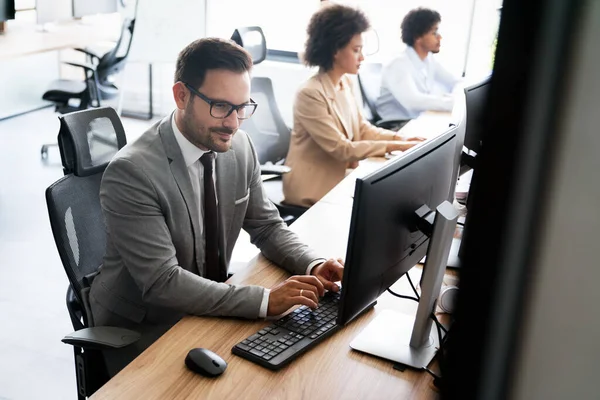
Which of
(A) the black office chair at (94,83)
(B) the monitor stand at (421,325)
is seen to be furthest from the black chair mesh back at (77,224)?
(A) the black office chair at (94,83)

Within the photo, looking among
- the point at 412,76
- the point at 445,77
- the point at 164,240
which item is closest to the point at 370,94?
the point at 412,76

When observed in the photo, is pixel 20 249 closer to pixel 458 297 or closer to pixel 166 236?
pixel 166 236

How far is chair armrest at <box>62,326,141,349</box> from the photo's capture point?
56.8 inches

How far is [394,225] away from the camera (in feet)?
4.23

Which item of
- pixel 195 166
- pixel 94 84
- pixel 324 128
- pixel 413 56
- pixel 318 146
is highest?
pixel 413 56

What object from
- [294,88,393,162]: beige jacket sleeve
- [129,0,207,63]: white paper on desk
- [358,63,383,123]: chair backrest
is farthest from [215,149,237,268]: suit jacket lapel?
[129,0,207,63]: white paper on desk

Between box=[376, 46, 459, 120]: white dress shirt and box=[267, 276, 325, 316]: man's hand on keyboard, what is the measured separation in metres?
2.68

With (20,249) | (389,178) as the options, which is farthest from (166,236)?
(20,249)

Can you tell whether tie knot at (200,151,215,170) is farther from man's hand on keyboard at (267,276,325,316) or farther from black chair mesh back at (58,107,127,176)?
man's hand on keyboard at (267,276,325,316)

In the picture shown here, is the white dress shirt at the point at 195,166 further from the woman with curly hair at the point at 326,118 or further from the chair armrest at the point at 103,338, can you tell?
the woman with curly hair at the point at 326,118

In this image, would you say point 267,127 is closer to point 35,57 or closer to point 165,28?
point 165,28

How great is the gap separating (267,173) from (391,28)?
274 centimetres

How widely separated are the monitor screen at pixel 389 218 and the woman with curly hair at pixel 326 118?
1.42 meters

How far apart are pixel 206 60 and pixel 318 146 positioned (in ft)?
4.35
